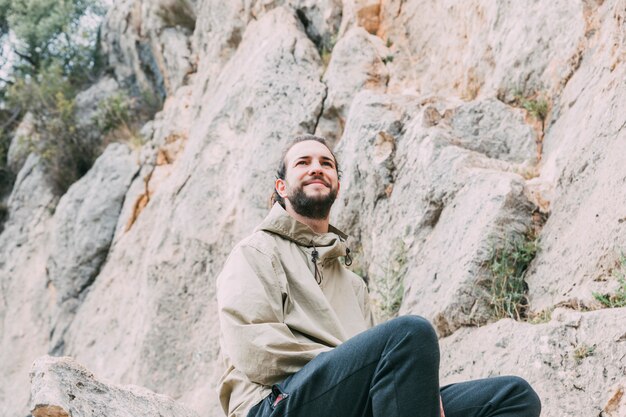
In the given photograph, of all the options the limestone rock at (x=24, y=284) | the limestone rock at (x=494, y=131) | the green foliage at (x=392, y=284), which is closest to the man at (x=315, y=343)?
the green foliage at (x=392, y=284)

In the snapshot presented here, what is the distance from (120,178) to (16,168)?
412cm

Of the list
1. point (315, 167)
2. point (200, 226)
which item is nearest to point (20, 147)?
point (200, 226)

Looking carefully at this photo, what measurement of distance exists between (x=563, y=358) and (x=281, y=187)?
1.78 meters

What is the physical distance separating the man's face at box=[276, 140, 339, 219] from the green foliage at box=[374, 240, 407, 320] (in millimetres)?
1752

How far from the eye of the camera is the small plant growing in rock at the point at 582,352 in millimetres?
3699

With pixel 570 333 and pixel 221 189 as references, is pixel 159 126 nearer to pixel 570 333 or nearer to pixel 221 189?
pixel 221 189

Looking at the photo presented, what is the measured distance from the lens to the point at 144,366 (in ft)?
25.6

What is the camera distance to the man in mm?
2795

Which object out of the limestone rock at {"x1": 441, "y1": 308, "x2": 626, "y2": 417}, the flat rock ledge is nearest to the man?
the flat rock ledge

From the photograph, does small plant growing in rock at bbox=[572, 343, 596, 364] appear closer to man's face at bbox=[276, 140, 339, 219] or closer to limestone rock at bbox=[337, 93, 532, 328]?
limestone rock at bbox=[337, 93, 532, 328]

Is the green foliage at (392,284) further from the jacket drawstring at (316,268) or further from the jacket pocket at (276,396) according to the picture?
the jacket pocket at (276,396)

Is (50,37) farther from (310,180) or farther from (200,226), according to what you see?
(310,180)

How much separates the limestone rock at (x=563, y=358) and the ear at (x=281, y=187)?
5.07ft

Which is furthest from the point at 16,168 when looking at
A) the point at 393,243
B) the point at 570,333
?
the point at 570,333
